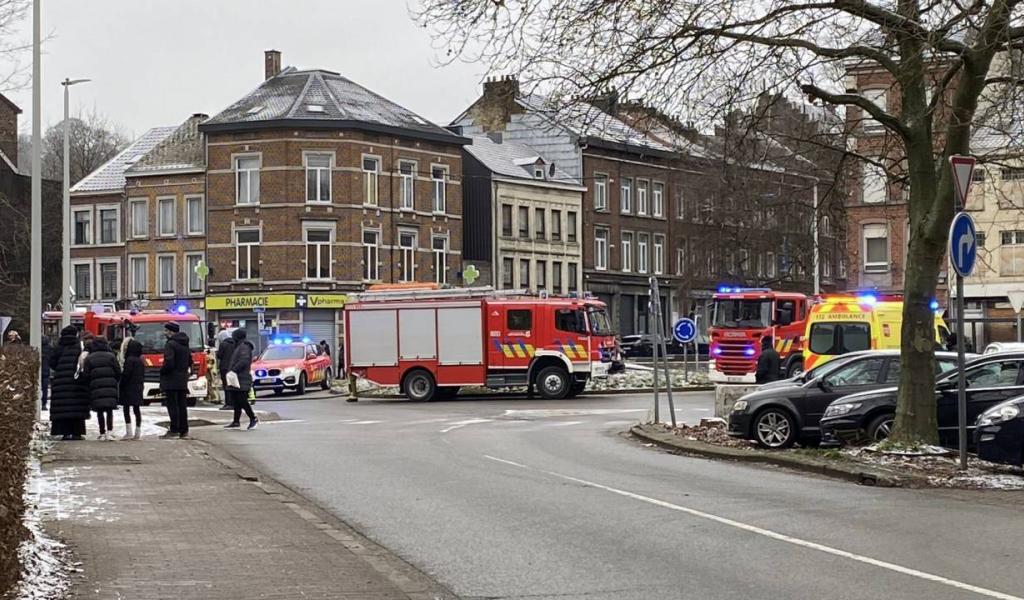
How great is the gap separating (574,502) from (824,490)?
299 cm

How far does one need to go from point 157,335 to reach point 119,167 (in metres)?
37.9

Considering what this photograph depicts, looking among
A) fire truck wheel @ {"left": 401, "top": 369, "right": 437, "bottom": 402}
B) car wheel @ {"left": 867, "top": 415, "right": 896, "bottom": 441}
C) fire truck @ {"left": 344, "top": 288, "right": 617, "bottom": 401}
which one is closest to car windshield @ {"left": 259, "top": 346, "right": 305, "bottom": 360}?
fire truck @ {"left": 344, "top": 288, "right": 617, "bottom": 401}

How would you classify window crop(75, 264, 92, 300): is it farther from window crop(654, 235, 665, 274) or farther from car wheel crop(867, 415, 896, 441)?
car wheel crop(867, 415, 896, 441)

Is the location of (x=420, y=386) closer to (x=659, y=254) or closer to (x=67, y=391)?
(x=67, y=391)

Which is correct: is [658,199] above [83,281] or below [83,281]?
above

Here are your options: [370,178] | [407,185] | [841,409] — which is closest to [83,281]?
[370,178]

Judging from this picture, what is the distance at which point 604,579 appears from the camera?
966 centimetres

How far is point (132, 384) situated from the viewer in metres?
22.2

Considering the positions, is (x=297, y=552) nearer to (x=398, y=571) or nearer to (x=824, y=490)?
(x=398, y=571)

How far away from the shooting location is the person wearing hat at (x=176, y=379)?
22.5 m

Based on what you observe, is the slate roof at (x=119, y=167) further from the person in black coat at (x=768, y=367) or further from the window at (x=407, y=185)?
the person in black coat at (x=768, y=367)

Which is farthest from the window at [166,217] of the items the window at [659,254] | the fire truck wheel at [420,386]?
the fire truck wheel at [420,386]

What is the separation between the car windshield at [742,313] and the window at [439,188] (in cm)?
2549

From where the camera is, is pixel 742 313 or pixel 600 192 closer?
pixel 742 313
